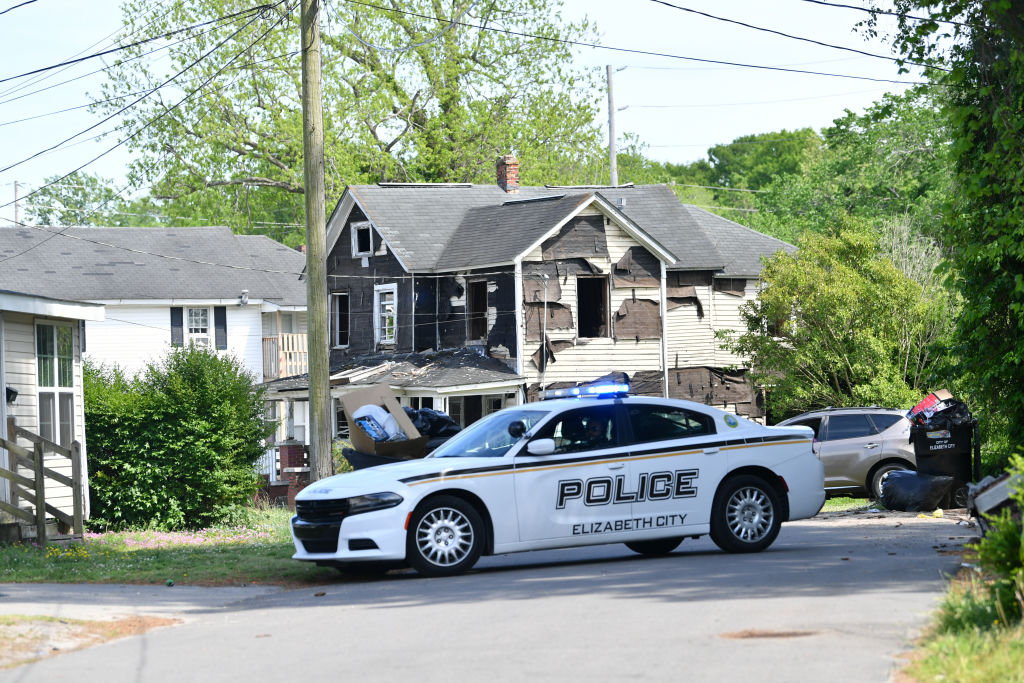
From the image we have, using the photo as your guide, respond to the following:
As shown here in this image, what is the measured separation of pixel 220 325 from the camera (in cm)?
4775

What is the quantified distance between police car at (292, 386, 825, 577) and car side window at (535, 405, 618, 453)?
13 millimetres

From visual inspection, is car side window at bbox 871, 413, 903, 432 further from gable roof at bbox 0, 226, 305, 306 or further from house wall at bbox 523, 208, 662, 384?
gable roof at bbox 0, 226, 305, 306

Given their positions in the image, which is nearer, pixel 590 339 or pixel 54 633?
pixel 54 633

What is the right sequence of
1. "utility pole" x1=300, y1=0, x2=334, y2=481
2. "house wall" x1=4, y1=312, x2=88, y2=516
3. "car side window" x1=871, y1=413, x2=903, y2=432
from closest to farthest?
"utility pole" x1=300, y1=0, x2=334, y2=481 < "house wall" x1=4, y1=312, x2=88, y2=516 < "car side window" x1=871, y1=413, x2=903, y2=432

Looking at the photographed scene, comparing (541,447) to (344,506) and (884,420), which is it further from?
(884,420)

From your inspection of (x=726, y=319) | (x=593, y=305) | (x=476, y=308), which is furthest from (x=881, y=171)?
(x=476, y=308)

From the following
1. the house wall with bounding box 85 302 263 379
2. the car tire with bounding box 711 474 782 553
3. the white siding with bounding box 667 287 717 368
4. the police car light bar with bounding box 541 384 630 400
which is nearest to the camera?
the car tire with bounding box 711 474 782 553

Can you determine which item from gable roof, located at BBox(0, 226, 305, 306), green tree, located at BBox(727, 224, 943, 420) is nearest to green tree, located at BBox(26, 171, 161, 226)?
gable roof, located at BBox(0, 226, 305, 306)

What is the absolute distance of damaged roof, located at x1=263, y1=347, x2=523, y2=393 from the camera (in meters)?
34.6

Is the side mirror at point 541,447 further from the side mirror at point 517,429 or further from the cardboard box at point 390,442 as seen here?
the cardboard box at point 390,442

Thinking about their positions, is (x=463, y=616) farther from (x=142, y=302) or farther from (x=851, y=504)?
(x=142, y=302)

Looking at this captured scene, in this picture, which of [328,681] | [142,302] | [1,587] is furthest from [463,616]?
[142,302]

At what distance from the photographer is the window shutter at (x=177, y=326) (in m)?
47.0

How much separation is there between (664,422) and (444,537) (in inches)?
104
